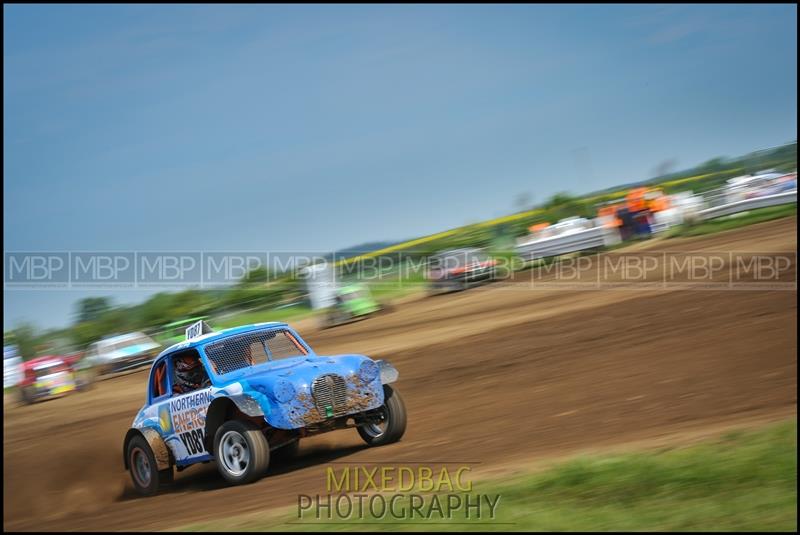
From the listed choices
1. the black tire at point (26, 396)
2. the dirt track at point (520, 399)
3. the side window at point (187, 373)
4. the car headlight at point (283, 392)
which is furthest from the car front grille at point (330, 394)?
the black tire at point (26, 396)

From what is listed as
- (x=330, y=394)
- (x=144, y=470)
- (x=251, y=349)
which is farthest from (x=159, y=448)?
(x=330, y=394)

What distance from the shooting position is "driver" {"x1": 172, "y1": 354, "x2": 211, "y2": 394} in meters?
9.33

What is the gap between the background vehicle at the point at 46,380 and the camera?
2122 centimetres

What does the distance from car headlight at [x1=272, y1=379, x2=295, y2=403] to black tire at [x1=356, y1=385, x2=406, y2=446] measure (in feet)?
4.04

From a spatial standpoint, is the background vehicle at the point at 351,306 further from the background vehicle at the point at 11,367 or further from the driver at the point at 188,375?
the driver at the point at 188,375

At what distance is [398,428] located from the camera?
9359 mm

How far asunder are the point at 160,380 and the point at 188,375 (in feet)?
1.67

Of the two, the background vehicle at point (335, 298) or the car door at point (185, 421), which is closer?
the car door at point (185, 421)

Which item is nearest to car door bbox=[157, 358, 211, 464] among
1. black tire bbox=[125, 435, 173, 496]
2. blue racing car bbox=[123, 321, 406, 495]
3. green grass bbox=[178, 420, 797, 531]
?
blue racing car bbox=[123, 321, 406, 495]

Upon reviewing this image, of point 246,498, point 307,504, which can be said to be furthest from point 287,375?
point 307,504

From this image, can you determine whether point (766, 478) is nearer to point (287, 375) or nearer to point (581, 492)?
point (581, 492)

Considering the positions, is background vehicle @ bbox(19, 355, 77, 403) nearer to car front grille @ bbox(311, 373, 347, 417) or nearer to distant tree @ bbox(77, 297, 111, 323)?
distant tree @ bbox(77, 297, 111, 323)

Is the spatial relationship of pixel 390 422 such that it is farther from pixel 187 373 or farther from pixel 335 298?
pixel 335 298

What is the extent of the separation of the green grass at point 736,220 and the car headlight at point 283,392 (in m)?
16.7
